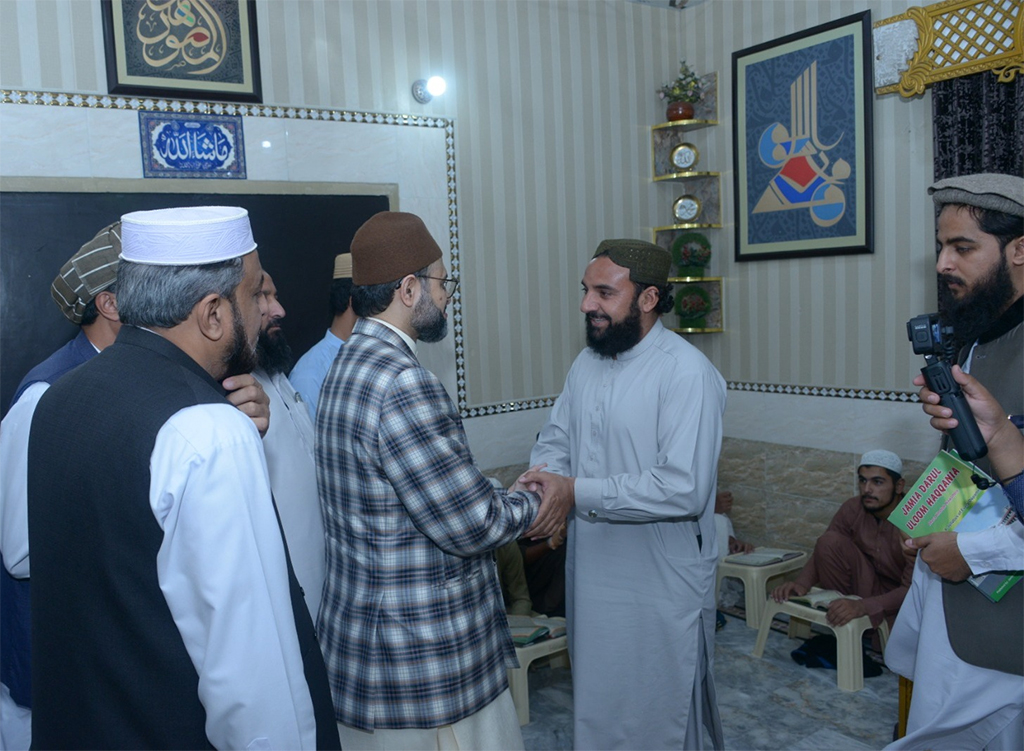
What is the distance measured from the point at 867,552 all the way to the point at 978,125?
2.02 m

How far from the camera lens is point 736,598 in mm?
4641

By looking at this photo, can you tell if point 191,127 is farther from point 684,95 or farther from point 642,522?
point 684,95

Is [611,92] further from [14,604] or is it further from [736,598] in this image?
[14,604]

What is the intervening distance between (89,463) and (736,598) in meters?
4.00

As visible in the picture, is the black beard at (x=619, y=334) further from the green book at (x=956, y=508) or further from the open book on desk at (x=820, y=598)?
the open book on desk at (x=820, y=598)

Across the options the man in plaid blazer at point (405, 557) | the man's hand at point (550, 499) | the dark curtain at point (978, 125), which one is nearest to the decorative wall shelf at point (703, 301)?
the dark curtain at point (978, 125)

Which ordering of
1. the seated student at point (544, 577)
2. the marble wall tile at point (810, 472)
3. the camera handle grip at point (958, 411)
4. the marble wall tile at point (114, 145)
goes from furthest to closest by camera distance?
the marble wall tile at point (810, 472) < the seated student at point (544, 577) < the marble wall tile at point (114, 145) < the camera handle grip at point (958, 411)

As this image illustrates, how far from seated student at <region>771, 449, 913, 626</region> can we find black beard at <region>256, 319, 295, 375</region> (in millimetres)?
2632

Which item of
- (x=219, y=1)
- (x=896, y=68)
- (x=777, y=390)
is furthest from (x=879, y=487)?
(x=219, y=1)

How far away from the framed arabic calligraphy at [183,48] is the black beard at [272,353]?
5.13ft

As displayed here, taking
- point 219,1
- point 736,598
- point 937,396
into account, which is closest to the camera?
point 937,396

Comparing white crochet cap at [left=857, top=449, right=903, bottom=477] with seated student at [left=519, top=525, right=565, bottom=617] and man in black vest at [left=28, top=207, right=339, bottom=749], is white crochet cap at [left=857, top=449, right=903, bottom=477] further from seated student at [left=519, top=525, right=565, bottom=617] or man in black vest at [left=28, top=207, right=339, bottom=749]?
man in black vest at [left=28, top=207, right=339, bottom=749]

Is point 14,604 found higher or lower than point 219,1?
lower

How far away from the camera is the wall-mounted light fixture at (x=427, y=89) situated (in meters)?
4.20
